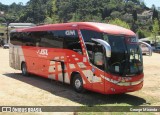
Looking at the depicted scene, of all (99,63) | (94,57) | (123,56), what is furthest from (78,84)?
(123,56)

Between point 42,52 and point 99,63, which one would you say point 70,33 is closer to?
point 99,63

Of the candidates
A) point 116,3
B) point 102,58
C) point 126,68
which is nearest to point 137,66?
point 126,68

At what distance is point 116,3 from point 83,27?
154m

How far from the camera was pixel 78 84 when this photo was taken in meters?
15.4

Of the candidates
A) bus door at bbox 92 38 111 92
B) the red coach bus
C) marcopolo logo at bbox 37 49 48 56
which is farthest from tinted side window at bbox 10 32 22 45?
bus door at bbox 92 38 111 92

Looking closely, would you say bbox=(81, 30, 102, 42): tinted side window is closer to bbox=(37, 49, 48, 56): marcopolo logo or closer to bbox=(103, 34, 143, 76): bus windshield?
bbox=(103, 34, 143, 76): bus windshield

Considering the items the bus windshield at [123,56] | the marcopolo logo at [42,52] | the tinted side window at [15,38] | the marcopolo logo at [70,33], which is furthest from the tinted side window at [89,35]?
the tinted side window at [15,38]

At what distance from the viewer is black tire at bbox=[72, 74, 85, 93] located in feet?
49.7

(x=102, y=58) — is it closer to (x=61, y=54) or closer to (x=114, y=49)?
(x=114, y=49)

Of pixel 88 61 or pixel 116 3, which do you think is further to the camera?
pixel 116 3

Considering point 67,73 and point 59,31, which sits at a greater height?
point 59,31

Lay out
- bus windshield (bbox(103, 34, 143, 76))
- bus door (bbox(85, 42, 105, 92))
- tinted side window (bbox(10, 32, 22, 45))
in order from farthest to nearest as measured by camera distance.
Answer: tinted side window (bbox(10, 32, 22, 45)) → bus door (bbox(85, 42, 105, 92)) → bus windshield (bbox(103, 34, 143, 76))

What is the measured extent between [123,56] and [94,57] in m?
1.26

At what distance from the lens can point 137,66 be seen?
14.0 meters
